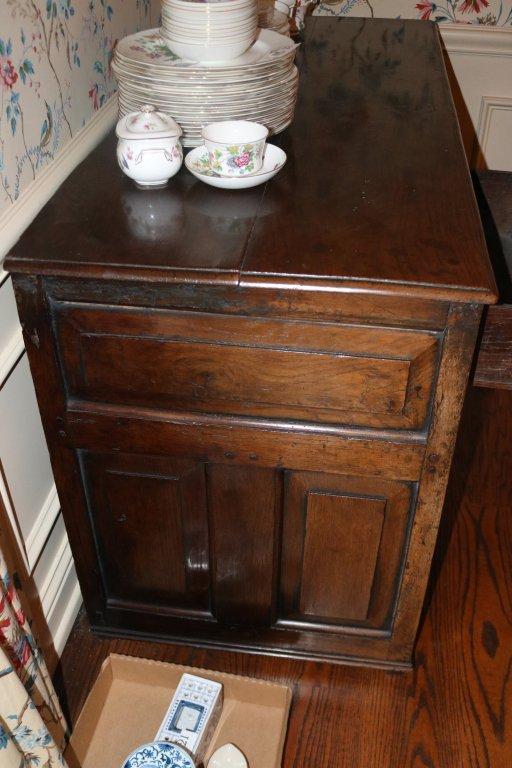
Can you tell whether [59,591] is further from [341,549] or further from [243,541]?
[341,549]

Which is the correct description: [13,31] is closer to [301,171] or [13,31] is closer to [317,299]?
[301,171]

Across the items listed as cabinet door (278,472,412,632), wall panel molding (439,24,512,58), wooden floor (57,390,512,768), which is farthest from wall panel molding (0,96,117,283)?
wall panel molding (439,24,512,58)

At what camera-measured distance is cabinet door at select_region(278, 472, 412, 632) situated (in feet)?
3.59

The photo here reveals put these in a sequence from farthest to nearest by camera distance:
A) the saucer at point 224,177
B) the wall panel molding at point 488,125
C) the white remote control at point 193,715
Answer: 1. the wall panel molding at point 488,125
2. the white remote control at point 193,715
3. the saucer at point 224,177

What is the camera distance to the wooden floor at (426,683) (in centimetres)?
123

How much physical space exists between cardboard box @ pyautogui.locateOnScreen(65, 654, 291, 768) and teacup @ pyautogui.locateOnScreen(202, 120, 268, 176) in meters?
0.80

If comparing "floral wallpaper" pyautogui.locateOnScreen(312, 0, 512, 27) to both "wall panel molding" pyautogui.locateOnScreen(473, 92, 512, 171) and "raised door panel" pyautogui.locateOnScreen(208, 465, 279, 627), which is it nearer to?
"wall panel molding" pyautogui.locateOnScreen(473, 92, 512, 171)

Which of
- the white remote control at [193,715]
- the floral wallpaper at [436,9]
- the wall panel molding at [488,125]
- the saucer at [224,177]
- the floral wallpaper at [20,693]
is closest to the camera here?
the floral wallpaper at [20,693]

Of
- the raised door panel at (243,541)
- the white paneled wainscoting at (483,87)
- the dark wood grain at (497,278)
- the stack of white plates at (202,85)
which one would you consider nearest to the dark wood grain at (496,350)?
the dark wood grain at (497,278)

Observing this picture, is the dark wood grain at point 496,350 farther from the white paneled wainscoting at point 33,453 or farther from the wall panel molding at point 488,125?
the wall panel molding at point 488,125

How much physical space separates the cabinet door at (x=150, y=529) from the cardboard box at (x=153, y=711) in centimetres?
11

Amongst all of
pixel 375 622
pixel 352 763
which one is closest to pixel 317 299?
pixel 375 622

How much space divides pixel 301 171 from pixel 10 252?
0.44 meters

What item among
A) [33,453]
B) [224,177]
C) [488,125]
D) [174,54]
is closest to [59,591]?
[33,453]
